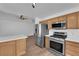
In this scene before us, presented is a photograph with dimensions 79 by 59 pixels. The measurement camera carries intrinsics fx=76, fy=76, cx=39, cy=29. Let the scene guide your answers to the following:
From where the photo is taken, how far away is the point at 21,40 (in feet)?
9.39

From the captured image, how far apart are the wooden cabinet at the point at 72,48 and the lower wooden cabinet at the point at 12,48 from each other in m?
1.63

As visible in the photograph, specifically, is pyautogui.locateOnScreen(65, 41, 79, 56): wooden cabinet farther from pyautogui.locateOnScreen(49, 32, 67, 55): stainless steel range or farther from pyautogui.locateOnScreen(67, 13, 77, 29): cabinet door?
pyautogui.locateOnScreen(67, 13, 77, 29): cabinet door

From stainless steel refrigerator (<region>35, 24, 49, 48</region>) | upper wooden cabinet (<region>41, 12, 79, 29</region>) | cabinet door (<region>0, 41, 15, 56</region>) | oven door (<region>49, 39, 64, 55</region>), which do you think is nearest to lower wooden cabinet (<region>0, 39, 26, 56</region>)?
cabinet door (<region>0, 41, 15, 56</region>)

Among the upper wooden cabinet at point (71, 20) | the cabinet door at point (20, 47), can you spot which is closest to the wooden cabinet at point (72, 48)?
the upper wooden cabinet at point (71, 20)

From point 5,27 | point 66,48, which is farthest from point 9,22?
point 66,48

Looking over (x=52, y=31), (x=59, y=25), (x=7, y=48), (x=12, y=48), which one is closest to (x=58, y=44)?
(x=59, y=25)

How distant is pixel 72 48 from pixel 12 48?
1.89m

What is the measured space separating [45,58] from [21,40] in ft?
7.43

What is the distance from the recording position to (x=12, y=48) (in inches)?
97.0

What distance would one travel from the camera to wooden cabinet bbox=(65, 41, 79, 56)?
7.28ft

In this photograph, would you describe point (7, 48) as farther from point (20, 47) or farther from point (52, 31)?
point (52, 31)

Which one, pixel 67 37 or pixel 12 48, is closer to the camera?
pixel 12 48

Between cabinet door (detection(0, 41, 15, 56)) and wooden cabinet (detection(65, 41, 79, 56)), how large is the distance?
5.83 ft

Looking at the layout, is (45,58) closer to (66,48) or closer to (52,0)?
(52,0)
